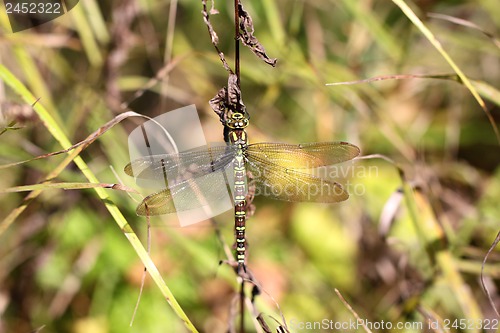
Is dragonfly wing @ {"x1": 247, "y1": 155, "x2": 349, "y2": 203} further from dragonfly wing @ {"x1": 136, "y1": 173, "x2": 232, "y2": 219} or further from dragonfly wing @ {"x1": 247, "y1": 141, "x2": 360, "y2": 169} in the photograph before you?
dragonfly wing @ {"x1": 136, "y1": 173, "x2": 232, "y2": 219}

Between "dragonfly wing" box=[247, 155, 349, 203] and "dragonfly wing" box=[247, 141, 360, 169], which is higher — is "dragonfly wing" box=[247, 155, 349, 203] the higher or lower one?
the lower one

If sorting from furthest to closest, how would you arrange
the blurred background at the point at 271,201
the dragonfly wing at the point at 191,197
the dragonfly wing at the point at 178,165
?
the blurred background at the point at 271,201
the dragonfly wing at the point at 178,165
the dragonfly wing at the point at 191,197

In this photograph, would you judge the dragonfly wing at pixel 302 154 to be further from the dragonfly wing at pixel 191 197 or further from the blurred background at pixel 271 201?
the blurred background at pixel 271 201

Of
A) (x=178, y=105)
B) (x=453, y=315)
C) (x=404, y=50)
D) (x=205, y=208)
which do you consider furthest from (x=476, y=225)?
(x=178, y=105)

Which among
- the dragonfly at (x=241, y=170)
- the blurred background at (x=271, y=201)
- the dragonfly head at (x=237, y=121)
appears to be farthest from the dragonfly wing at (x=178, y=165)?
the blurred background at (x=271, y=201)

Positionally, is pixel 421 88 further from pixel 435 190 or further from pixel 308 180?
pixel 308 180

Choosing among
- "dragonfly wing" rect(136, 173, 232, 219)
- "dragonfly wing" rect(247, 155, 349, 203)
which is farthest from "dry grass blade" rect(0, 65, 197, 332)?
"dragonfly wing" rect(247, 155, 349, 203)

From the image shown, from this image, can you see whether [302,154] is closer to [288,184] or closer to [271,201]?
[288,184]
